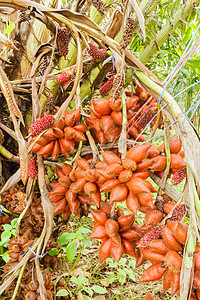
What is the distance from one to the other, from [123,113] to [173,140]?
171 millimetres

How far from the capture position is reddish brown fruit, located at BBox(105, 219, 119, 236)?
2.14 ft

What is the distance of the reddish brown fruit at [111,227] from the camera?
0.65 metres

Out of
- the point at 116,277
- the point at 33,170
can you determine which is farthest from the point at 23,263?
the point at 116,277

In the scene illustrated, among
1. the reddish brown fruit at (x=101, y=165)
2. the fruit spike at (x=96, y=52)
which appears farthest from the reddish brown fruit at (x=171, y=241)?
the fruit spike at (x=96, y=52)

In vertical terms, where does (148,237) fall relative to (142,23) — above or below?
below

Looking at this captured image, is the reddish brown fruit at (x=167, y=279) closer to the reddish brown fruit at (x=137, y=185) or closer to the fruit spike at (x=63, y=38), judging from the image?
the reddish brown fruit at (x=137, y=185)

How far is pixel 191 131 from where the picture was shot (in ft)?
1.67

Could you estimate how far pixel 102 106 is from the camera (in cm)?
70

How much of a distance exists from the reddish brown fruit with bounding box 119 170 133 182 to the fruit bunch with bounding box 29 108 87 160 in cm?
21

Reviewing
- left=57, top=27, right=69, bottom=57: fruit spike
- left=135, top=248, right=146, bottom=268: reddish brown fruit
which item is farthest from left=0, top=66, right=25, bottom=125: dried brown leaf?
left=135, top=248, right=146, bottom=268: reddish brown fruit

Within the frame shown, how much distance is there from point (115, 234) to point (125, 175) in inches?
7.2

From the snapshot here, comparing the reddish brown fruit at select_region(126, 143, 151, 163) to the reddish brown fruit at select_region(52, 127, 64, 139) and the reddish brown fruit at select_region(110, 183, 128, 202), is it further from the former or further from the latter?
the reddish brown fruit at select_region(52, 127, 64, 139)

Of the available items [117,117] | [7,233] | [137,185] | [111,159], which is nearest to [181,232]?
[137,185]

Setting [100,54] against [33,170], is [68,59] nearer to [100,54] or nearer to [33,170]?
[100,54]
